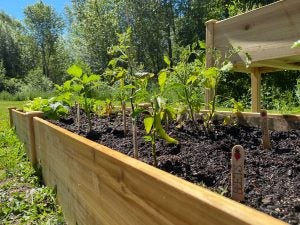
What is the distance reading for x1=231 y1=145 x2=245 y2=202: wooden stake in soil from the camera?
3.51ft

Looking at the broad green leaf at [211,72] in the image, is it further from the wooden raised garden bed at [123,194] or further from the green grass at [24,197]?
the green grass at [24,197]

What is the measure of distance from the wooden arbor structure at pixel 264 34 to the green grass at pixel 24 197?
5.57 ft

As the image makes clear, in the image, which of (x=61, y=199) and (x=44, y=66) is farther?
(x=44, y=66)

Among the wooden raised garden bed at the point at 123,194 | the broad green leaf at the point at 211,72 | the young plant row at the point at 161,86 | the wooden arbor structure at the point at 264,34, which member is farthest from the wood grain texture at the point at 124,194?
the wooden arbor structure at the point at 264,34

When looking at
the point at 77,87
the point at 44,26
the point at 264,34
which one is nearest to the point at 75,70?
the point at 77,87

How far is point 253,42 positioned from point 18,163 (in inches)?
115

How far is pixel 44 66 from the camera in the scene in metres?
46.2

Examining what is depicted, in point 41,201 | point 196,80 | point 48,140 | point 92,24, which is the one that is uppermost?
point 92,24

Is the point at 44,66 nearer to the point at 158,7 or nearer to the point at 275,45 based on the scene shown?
the point at 158,7

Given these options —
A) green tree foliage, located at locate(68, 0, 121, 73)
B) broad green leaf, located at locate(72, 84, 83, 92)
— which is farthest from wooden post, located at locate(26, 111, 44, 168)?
green tree foliage, located at locate(68, 0, 121, 73)

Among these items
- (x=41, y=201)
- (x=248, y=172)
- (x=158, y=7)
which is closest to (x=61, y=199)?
(x=41, y=201)

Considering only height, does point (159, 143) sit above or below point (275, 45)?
below

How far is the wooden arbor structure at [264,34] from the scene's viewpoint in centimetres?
212

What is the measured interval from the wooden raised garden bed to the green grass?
0.16 meters
